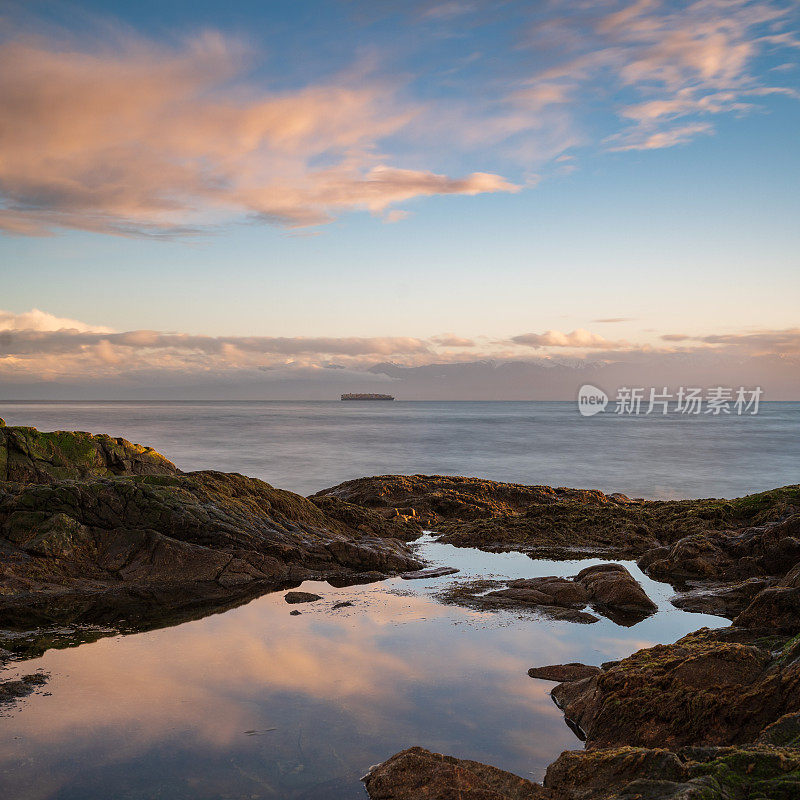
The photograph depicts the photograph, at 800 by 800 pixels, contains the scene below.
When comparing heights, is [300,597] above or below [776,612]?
below

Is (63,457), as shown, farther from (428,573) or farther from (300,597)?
(428,573)

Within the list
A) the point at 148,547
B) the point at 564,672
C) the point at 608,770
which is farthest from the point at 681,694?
the point at 148,547

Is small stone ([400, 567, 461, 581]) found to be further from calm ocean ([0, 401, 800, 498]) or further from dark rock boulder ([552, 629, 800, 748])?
calm ocean ([0, 401, 800, 498])

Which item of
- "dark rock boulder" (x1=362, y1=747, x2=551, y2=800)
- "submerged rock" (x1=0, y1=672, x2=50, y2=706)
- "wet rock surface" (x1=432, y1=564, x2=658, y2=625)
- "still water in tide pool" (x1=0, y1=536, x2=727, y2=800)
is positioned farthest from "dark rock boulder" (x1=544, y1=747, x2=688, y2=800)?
"submerged rock" (x1=0, y1=672, x2=50, y2=706)

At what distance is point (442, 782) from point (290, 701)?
94.9 inches

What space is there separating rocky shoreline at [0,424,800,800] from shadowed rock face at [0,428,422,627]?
4cm

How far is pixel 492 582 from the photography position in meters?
12.4

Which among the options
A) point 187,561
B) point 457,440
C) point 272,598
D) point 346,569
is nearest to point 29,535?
point 187,561

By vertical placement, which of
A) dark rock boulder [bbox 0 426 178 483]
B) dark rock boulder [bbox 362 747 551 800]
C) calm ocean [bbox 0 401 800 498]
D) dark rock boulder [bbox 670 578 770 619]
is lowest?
calm ocean [bbox 0 401 800 498]

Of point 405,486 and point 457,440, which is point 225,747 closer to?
point 405,486

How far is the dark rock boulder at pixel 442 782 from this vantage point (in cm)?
517

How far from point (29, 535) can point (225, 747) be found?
24.5 feet

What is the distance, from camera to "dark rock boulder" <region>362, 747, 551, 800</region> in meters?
5.17

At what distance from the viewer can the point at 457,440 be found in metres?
69.6
